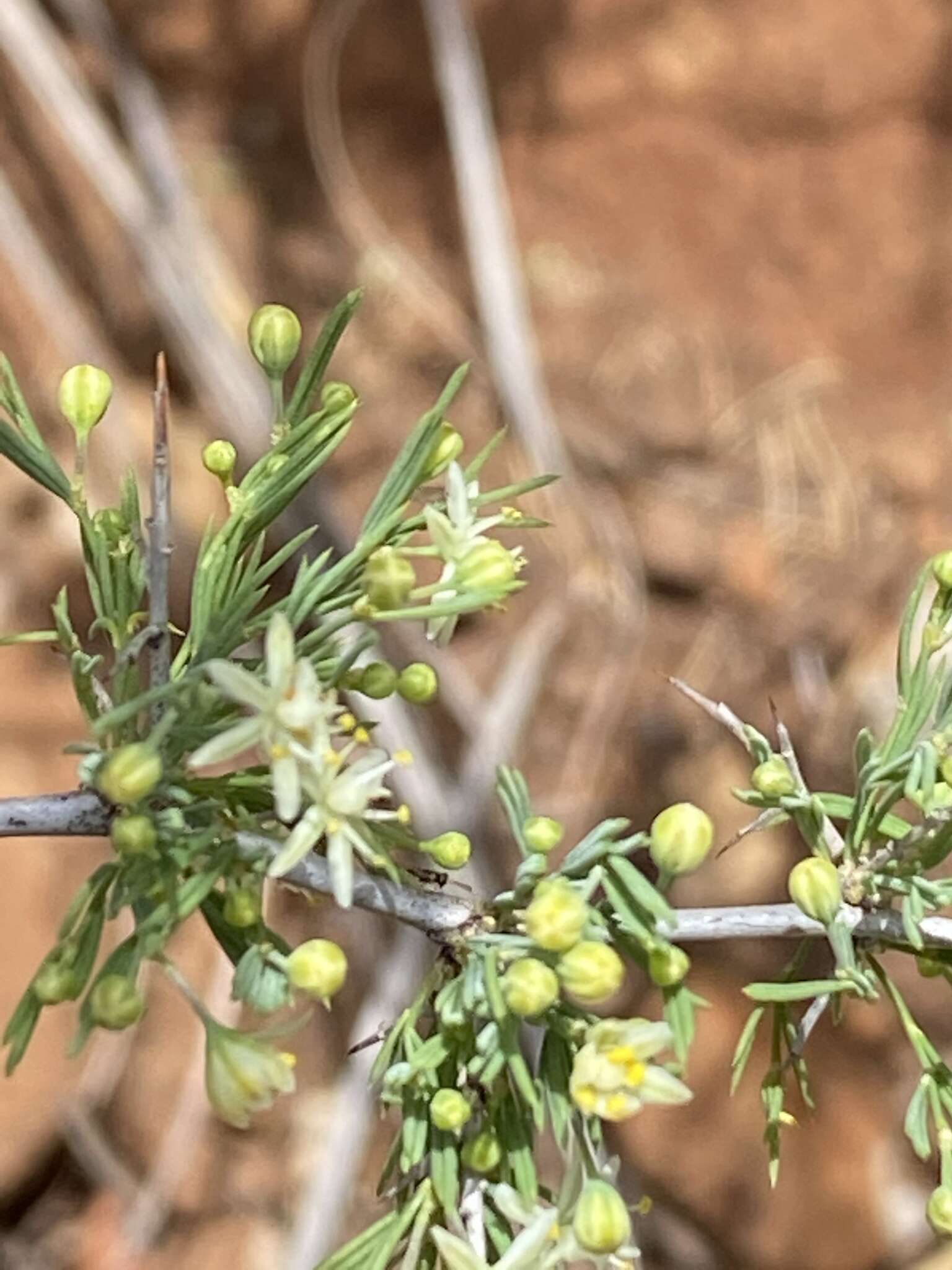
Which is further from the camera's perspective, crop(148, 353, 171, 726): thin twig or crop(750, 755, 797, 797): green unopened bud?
crop(750, 755, 797, 797): green unopened bud

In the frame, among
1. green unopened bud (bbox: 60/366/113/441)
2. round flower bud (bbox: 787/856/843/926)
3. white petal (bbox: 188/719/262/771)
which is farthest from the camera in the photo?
green unopened bud (bbox: 60/366/113/441)

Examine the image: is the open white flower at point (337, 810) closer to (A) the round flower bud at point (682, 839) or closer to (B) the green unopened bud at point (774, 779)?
(A) the round flower bud at point (682, 839)

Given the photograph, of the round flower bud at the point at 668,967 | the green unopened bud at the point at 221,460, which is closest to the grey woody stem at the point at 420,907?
the round flower bud at the point at 668,967

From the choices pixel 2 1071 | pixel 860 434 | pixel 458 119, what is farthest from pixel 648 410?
pixel 2 1071

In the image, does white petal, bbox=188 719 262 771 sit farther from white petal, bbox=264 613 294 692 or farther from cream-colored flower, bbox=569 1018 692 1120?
cream-colored flower, bbox=569 1018 692 1120

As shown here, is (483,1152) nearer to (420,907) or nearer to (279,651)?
(420,907)

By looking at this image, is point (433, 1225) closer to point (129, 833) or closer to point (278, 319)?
point (129, 833)

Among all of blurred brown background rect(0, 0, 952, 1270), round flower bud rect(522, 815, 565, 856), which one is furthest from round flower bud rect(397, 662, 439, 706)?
blurred brown background rect(0, 0, 952, 1270)
